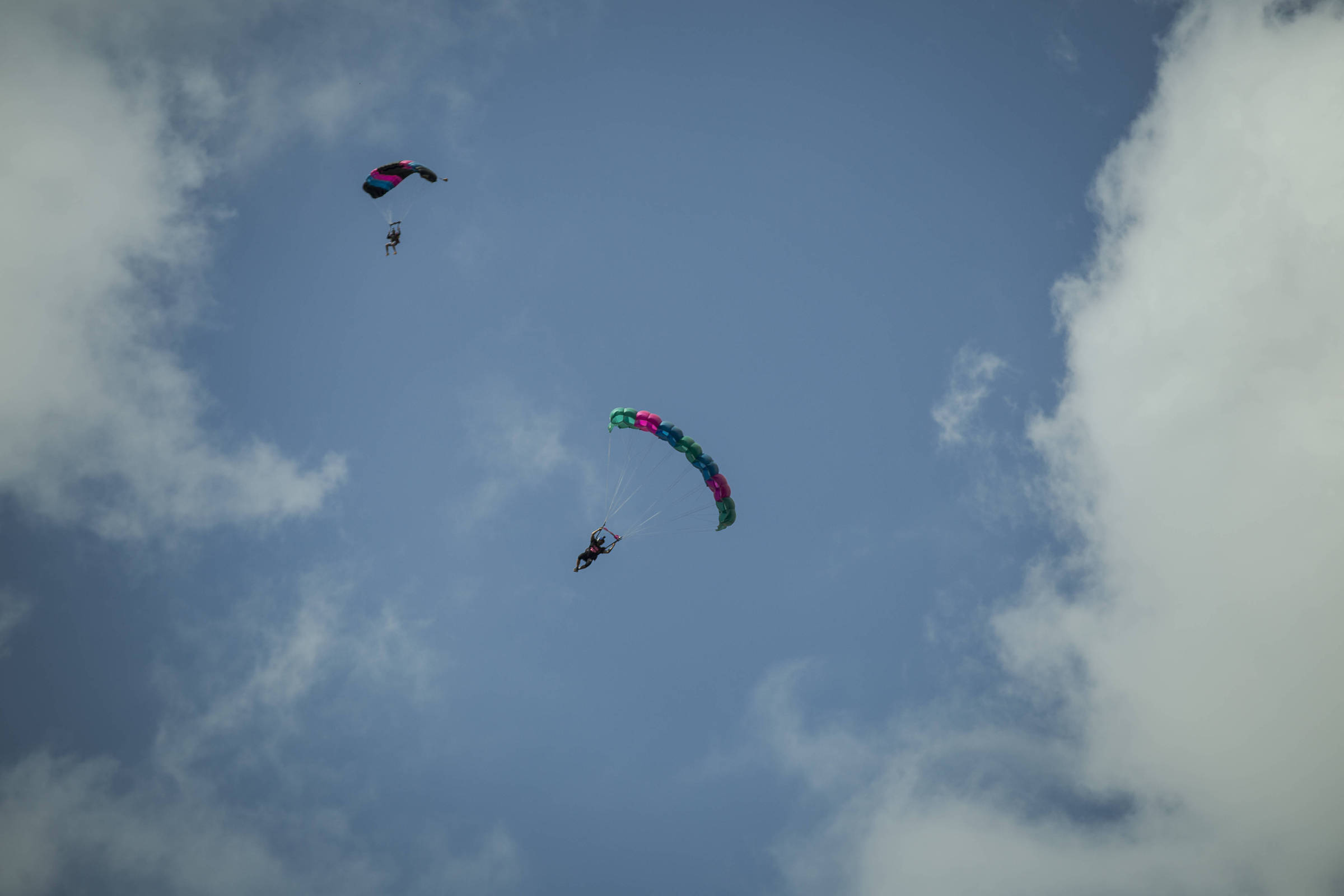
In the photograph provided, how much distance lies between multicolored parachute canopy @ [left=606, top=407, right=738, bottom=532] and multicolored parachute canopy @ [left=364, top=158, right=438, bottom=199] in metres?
14.9

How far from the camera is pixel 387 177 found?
4094cm

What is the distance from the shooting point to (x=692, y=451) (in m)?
35.6

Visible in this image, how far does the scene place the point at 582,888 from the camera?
84375 millimetres

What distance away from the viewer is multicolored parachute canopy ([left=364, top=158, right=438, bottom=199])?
40594mm

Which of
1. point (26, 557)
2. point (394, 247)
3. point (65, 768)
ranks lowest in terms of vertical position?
point (65, 768)

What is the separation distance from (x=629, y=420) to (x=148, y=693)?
8504cm

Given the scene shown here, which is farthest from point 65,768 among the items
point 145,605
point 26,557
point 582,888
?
point 582,888

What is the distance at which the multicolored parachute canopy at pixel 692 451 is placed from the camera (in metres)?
35.7

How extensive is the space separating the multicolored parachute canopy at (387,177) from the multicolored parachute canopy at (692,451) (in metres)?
14.9

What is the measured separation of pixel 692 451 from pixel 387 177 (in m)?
19.7

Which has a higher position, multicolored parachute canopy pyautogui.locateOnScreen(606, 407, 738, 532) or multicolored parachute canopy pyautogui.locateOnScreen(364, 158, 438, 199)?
multicolored parachute canopy pyautogui.locateOnScreen(364, 158, 438, 199)

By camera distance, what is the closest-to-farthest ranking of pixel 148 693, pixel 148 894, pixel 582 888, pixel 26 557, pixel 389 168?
1. pixel 389 168
2. pixel 148 894
3. pixel 582 888
4. pixel 148 693
5. pixel 26 557

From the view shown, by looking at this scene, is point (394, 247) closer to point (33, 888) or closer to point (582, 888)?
point (582, 888)

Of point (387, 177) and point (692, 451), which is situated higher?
point (387, 177)
